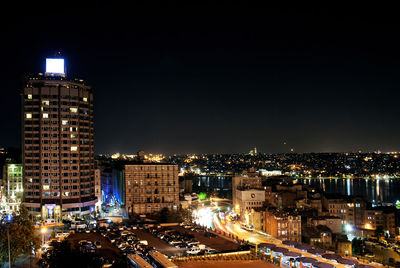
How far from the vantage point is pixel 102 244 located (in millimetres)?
26594

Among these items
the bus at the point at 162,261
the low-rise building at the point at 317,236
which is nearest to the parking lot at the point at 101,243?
the bus at the point at 162,261

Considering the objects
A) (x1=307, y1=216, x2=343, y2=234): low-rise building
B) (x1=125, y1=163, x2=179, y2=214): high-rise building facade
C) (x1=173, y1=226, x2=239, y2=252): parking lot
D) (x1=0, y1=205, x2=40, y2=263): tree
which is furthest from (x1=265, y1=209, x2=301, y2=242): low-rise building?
(x1=0, y1=205, x2=40, y2=263): tree

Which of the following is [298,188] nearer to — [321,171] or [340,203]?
[340,203]

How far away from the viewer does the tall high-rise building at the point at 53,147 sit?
40.7 m

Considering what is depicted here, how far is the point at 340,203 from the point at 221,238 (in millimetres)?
27357

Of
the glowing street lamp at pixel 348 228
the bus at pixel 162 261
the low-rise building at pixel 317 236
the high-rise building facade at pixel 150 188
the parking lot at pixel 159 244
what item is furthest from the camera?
the glowing street lamp at pixel 348 228

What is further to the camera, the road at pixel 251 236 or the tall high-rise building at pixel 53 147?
the tall high-rise building at pixel 53 147

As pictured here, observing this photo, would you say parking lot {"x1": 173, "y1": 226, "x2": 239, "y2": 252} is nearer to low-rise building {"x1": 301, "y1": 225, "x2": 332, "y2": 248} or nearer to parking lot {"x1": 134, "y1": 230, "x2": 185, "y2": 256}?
parking lot {"x1": 134, "y1": 230, "x2": 185, "y2": 256}

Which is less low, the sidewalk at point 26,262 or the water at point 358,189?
the sidewalk at point 26,262

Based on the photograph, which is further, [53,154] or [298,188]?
[298,188]

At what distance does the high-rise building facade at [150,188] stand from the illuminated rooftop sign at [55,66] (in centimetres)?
1269

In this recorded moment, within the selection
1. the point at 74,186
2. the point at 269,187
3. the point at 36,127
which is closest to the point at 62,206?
the point at 74,186

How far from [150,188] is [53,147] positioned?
11.6m

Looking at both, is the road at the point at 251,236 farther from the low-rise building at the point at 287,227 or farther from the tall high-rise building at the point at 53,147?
the tall high-rise building at the point at 53,147
